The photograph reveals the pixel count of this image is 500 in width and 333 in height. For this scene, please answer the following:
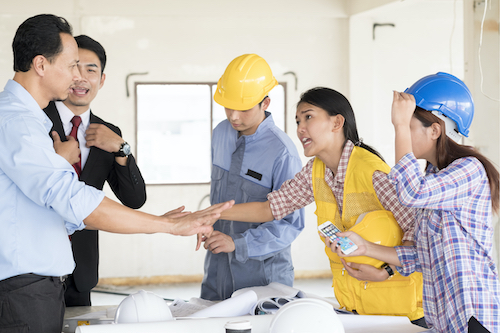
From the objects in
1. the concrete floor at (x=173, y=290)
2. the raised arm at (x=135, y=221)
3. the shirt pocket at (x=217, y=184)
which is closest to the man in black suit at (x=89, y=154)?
the shirt pocket at (x=217, y=184)

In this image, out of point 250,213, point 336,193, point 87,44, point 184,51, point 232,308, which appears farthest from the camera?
point 184,51

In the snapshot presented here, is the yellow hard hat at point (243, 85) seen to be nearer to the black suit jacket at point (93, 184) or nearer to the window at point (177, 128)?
the black suit jacket at point (93, 184)

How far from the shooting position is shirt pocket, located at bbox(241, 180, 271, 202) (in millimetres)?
2678

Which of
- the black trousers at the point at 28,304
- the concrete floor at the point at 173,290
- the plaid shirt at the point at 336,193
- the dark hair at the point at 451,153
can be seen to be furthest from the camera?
the concrete floor at the point at 173,290

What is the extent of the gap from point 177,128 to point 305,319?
18.5ft

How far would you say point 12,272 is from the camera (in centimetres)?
160

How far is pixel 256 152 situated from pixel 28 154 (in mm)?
1375

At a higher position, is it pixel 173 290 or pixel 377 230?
pixel 377 230

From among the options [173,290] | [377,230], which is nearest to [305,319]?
[377,230]

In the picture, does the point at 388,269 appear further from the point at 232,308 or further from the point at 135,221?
the point at 135,221

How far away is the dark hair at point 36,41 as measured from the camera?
1.75 m

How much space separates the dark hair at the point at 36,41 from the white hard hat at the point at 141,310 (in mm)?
942

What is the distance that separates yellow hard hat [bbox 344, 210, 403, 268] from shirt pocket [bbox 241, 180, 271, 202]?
0.82 meters

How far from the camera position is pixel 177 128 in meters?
6.72
